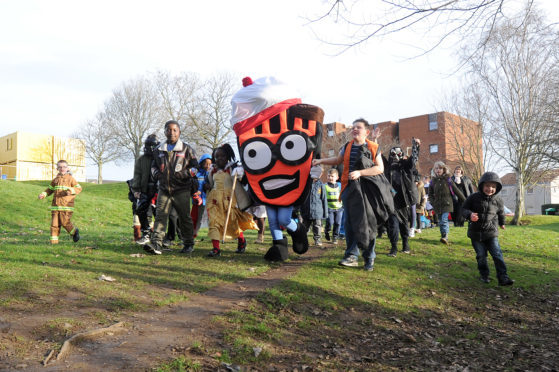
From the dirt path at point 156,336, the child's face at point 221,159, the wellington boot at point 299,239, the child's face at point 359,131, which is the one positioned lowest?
the dirt path at point 156,336

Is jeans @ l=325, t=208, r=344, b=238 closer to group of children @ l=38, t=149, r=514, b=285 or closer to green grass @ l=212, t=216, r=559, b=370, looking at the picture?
group of children @ l=38, t=149, r=514, b=285

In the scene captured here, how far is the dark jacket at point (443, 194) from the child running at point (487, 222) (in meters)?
3.20

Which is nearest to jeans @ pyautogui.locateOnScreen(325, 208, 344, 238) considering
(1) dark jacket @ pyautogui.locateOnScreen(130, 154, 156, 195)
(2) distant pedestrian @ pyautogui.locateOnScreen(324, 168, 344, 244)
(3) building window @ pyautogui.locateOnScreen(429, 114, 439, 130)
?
(2) distant pedestrian @ pyautogui.locateOnScreen(324, 168, 344, 244)

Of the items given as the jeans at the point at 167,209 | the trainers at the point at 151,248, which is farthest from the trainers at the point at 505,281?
the trainers at the point at 151,248

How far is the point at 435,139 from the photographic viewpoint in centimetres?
4575

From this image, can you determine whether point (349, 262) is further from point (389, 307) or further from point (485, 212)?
point (485, 212)

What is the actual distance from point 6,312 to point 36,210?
17.2 m

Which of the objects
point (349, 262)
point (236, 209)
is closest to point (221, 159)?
point (236, 209)

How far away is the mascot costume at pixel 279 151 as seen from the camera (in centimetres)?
702

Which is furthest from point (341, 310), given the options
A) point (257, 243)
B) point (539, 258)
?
point (539, 258)

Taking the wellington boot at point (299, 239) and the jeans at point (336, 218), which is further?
the jeans at point (336, 218)

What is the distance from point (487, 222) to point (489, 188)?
1.88 ft

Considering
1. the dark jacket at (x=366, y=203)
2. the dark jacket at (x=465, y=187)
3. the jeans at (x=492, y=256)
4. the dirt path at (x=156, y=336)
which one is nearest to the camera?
the dirt path at (x=156, y=336)

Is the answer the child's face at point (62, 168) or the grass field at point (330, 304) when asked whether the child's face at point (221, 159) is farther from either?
the child's face at point (62, 168)
